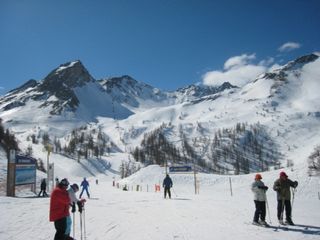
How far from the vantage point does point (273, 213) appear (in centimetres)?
1700

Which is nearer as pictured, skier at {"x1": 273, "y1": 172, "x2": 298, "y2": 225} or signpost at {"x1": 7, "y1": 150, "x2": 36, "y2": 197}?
skier at {"x1": 273, "y1": 172, "x2": 298, "y2": 225}

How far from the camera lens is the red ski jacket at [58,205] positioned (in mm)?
9586

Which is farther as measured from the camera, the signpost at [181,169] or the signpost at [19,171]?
the signpost at [181,169]

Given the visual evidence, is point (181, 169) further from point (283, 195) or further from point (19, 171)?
point (283, 195)

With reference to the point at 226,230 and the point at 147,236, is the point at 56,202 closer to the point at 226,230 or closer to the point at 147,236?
the point at 147,236

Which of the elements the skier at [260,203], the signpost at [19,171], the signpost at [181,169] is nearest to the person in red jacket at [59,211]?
the skier at [260,203]

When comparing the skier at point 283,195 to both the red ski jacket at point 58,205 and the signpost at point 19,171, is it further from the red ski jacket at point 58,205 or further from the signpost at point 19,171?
the signpost at point 19,171

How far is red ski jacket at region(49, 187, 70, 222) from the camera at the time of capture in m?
9.59

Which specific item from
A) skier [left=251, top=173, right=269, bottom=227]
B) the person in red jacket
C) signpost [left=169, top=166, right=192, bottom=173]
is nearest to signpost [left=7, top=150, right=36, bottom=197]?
signpost [left=169, top=166, right=192, bottom=173]

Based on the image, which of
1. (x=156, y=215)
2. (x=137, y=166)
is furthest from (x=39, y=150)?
(x=156, y=215)

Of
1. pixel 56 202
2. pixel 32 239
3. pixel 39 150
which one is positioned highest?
pixel 39 150

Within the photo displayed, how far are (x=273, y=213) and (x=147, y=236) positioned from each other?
25.1ft

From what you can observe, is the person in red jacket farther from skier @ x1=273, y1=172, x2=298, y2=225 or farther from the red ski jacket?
skier @ x1=273, y1=172, x2=298, y2=225

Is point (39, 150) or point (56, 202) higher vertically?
point (39, 150)
